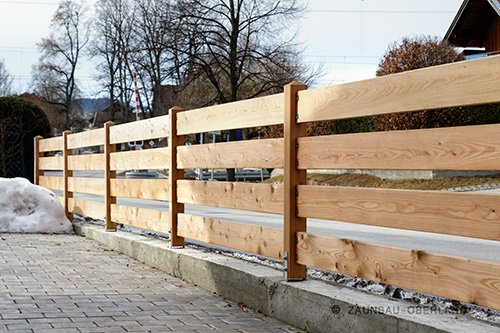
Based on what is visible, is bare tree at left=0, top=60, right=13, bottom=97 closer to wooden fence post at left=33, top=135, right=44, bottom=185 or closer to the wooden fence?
wooden fence post at left=33, top=135, right=44, bottom=185

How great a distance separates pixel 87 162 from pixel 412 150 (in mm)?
7121

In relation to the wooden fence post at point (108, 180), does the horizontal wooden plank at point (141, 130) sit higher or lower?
Result: higher

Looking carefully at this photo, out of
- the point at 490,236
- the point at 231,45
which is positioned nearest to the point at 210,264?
the point at 490,236

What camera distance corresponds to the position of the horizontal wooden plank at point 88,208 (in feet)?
29.5

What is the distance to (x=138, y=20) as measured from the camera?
43.0 metres

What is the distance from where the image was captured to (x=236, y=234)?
16.8ft

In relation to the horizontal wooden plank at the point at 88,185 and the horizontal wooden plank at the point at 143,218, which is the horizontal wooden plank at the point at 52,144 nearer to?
the horizontal wooden plank at the point at 88,185

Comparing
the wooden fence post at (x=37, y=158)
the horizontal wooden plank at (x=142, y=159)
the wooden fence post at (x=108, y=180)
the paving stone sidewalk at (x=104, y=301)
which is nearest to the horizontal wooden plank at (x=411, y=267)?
the paving stone sidewalk at (x=104, y=301)

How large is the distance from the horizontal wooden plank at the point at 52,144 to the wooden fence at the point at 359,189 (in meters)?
5.34

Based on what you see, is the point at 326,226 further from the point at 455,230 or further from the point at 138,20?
the point at 138,20

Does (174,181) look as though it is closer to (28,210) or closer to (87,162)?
(87,162)

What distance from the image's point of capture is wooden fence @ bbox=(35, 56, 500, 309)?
9.98 feet

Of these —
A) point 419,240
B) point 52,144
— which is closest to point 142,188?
point 419,240

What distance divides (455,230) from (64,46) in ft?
172
